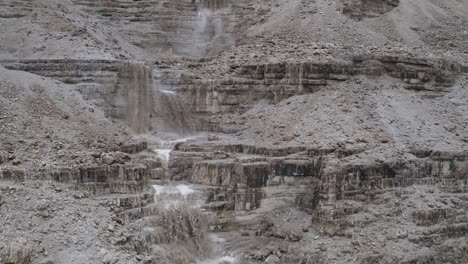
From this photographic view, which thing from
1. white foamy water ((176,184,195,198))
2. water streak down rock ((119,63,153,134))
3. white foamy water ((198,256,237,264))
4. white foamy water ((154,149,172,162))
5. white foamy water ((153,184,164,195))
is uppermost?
water streak down rock ((119,63,153,134))

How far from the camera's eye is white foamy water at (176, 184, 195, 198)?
2746 centimetres

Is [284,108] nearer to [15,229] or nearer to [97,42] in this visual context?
[97,42]

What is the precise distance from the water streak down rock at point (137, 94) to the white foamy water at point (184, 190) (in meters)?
6.51

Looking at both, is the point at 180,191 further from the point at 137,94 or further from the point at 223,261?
the point at 137,94

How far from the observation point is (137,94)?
110ft

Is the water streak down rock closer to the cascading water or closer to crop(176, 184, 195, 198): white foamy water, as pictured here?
the cascading water

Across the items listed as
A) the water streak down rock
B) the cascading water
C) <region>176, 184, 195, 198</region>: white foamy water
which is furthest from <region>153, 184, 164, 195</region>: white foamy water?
the water streak down rock

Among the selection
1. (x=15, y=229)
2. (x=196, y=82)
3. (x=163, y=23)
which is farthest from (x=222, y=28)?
(x=15, y=229)

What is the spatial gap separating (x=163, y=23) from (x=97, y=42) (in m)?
8.20

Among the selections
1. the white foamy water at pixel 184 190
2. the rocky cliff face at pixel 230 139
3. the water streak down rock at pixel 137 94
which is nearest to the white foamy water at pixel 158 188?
the rocky cliff face at pixel 230 139

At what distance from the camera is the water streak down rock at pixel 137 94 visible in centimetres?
3309

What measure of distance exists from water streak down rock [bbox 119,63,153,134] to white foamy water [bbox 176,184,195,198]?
6.51 meters

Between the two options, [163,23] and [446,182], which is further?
[163,23]

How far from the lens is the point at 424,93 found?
35.2 metres
